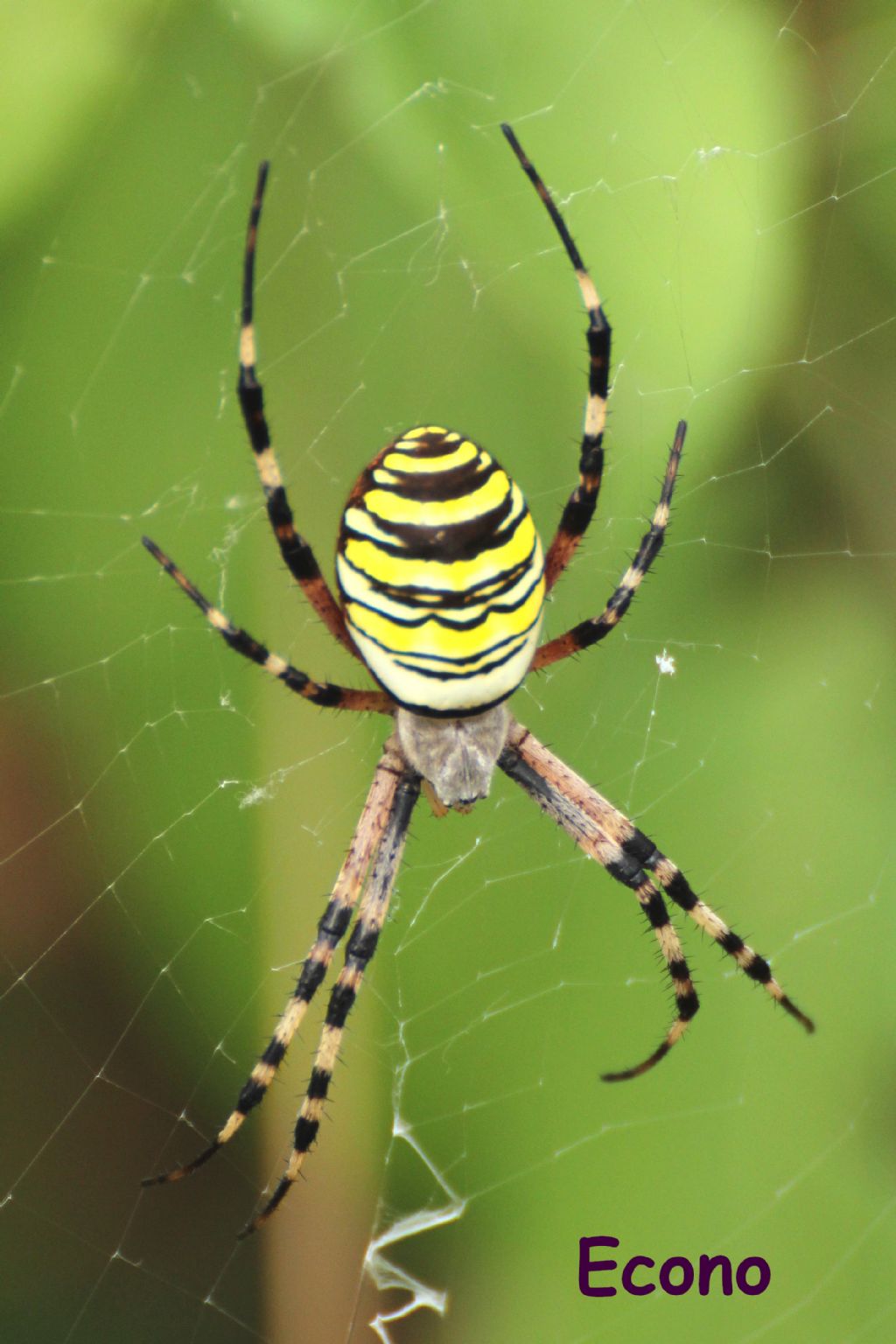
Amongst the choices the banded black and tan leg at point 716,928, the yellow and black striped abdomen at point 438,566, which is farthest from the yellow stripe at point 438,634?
the banded black and tan leg at point 716,928

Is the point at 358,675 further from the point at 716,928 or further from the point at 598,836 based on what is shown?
the point at 716,928

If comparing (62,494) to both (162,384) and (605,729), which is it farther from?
(605,729)

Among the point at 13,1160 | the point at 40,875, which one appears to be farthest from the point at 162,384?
the point at 13,1160

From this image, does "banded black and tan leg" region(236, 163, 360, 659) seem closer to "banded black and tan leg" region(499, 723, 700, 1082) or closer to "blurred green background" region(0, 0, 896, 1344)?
"blurred green background" region(0, 0, 896, 1344)

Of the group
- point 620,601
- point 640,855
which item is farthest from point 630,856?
point 620,601

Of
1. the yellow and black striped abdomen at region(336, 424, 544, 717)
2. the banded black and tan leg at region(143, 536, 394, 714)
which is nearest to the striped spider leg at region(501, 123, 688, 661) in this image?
the yellow and black striped abdomen at region(336, 424, 544, 717)

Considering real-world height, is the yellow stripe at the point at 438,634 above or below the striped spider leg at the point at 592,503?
below

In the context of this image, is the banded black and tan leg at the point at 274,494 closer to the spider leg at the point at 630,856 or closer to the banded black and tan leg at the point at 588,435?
the banded black and tan leg at the point at 588,435
